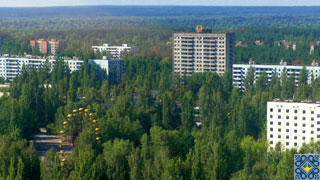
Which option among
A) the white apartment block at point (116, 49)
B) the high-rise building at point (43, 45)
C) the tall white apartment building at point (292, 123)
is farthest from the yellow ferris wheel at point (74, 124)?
the high-rise building at point (43, 45)

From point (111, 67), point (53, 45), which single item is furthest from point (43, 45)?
point (111, 67)

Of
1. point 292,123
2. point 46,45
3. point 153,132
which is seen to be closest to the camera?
point 153,132

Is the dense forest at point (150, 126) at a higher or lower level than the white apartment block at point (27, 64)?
higher

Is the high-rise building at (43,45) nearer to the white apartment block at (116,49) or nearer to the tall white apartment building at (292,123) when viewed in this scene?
the white apartment block at (116,49)

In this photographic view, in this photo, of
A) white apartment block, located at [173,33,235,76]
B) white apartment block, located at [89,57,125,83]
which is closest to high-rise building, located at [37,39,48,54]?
white apartment block, located at [89,57,125,83]

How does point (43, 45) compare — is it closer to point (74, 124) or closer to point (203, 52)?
point (203, 52)

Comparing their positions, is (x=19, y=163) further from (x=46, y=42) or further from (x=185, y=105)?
(x=46, y=42)
